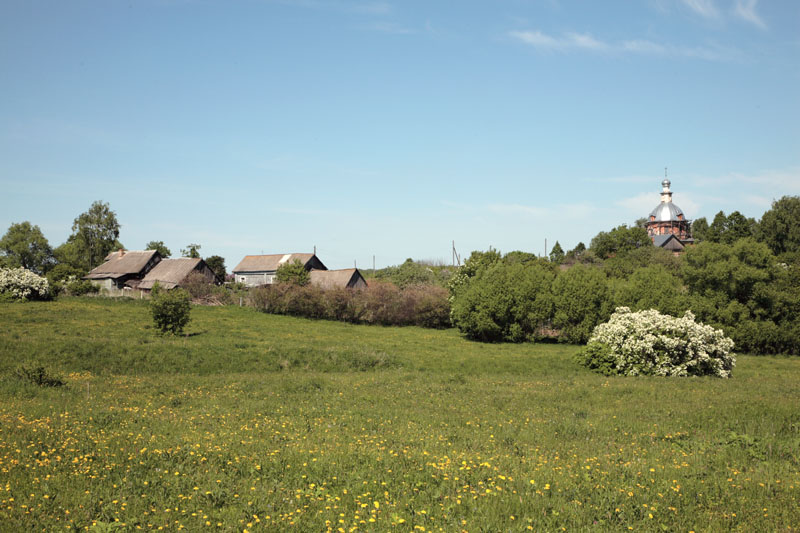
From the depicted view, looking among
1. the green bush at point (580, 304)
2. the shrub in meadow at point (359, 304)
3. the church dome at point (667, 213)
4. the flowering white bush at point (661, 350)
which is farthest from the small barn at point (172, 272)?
the church dome at point (667, 213)

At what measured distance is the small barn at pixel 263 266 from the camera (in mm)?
84812

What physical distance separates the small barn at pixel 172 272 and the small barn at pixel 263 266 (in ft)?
39.3

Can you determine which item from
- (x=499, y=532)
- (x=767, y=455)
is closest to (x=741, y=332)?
(x=767, y=455)

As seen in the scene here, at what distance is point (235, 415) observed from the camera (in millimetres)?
14258

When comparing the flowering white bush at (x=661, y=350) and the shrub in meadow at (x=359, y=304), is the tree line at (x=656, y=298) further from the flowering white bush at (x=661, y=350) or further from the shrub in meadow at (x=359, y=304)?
the flowering white bush at (x=661, y=350)

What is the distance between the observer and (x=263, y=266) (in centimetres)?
8769

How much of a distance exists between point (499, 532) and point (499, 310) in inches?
1466

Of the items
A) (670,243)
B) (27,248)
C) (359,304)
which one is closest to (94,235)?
(27,248)

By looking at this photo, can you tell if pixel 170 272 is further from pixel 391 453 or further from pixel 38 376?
pixel 391 453

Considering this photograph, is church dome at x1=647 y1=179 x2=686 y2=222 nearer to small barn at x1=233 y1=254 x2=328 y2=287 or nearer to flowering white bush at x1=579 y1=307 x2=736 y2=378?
small barn at x1=233 y1=254 x2=328 y2=287

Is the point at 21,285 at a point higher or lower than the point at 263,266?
lower

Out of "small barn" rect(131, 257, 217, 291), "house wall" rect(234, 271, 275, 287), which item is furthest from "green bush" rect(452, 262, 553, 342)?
"house wall" rect(234, 271, 275, 287)

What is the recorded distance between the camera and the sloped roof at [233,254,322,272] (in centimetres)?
8462

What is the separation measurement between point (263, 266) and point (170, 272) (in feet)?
56.9
